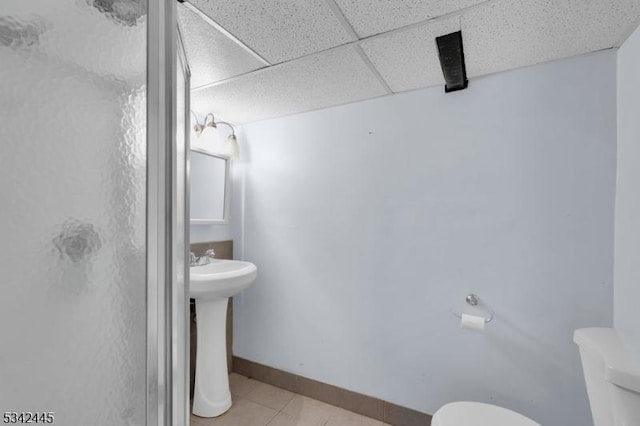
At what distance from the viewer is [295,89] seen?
1480 millimetres

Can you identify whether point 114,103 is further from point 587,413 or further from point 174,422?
point 587,413

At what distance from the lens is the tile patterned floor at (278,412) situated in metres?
1.50

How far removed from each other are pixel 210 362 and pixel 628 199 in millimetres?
2115

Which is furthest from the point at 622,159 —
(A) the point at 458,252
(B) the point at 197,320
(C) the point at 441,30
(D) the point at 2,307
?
(B) the point at 197,320

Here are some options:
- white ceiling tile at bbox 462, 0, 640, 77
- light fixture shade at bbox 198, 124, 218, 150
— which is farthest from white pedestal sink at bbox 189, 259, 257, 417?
white ceiling tile at bbox 462, 0, 640, 77

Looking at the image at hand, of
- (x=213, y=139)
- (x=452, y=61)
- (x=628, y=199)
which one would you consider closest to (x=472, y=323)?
(x=628, y=199)

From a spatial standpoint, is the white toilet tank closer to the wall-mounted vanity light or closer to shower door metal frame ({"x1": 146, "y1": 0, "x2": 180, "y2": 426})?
shower door metal frame ({"x1": 146, "y1": 0, "x2": 180, "y2": 426})

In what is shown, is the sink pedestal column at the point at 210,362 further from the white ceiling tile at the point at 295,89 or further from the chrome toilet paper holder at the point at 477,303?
the chrome toilet paper holder at the point at 477,303

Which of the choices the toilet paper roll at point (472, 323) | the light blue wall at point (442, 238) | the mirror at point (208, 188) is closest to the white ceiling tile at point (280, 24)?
the light blue wall at point (442, 238)

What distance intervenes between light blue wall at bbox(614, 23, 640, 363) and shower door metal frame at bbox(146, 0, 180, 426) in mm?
1360

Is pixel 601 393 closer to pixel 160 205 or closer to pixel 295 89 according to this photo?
pixel 160 205

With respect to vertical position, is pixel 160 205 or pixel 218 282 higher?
pixel 160 205

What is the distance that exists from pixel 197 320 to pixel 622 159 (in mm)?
2193

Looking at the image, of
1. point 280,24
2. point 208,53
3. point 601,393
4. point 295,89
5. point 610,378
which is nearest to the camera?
point 610,378
